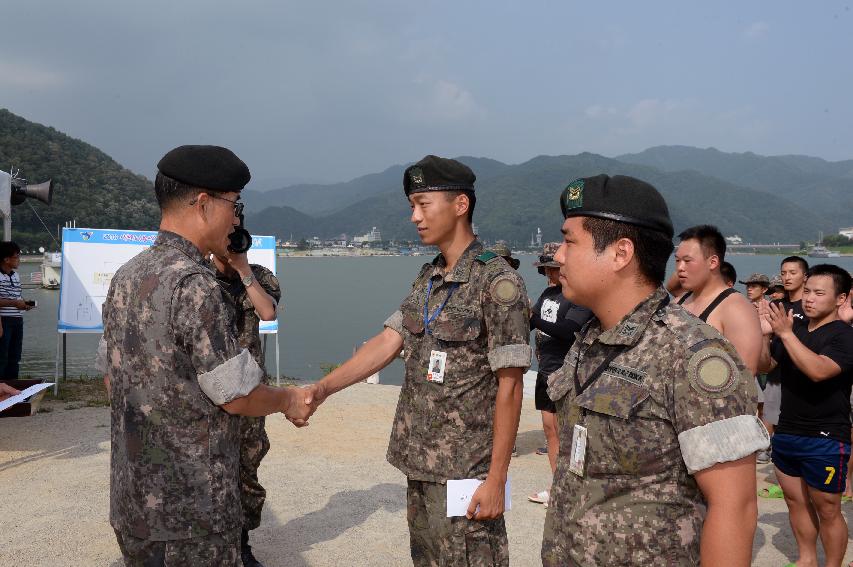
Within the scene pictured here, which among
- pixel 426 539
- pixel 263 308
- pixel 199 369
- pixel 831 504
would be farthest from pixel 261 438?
pixel 831 504

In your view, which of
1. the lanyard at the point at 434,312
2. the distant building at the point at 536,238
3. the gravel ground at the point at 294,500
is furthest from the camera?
the distant building at the point at 536,238

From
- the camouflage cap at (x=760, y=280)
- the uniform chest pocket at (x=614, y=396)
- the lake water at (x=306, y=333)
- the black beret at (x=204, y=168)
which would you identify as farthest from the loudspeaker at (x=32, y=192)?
the camouflage cap at (x=760, y=280)

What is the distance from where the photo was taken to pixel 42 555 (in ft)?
15.6

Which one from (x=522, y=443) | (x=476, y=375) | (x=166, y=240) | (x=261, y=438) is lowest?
(x=522, y=443)

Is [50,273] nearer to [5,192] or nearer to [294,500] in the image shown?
[5,192]

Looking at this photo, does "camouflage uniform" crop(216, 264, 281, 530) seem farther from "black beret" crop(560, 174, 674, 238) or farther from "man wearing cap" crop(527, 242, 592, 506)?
"black beret" crop(560, 174, 674, 238)

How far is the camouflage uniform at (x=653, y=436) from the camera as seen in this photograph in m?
1.60

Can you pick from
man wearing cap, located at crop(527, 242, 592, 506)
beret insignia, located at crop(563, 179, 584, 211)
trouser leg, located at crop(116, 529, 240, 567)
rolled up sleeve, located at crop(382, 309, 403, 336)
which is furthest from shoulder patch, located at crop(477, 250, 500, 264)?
man wearing cap, located at crop(527, 242, 592, 506)

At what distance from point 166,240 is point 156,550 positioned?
117 cm

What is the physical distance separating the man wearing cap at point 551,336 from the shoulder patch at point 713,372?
418cm

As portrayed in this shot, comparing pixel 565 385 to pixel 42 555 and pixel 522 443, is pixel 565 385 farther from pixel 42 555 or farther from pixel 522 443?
pixel 522 443

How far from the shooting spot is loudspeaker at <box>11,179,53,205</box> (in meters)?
9.38

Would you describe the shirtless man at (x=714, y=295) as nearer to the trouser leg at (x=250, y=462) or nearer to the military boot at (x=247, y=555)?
the trouser leg at (x=250, y=462)

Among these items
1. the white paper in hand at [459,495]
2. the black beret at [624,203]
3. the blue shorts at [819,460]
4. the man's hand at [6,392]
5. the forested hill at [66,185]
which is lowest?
the man's hand at [6,392]
